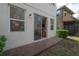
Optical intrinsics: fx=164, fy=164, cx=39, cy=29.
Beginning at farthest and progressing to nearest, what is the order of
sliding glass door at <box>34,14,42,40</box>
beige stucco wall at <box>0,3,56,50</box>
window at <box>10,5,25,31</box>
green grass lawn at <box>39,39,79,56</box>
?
1. sliding glass door at <box>34,14,42,40</box>
2. green grass lawn at <box>39,39,79,56</box>
3. window at <box>10,5,25,31</box>
4. beige stucco wall at <box>0,3,56,50</box>

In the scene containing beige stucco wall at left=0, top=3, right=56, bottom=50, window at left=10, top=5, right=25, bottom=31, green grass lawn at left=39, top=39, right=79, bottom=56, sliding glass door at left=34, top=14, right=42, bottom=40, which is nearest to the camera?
beige stucco wall at left=0, top=3, right=56, bottom=50

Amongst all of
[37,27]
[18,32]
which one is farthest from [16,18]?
[37,27]

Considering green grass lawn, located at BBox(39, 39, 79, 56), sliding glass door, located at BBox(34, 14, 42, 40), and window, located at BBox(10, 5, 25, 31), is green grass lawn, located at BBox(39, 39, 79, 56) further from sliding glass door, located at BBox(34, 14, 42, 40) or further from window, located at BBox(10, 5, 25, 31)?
window, located at BBox(10, 5, 25, 31)

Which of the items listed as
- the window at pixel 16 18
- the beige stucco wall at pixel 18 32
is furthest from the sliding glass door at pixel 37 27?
the window at pixel 16 18

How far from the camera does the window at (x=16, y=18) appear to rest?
8279mm

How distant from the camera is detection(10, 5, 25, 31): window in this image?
8279mm

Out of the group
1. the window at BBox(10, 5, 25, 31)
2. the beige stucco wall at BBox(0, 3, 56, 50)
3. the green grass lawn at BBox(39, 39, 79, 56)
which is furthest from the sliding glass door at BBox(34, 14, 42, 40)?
the window at BBox(10, 5, 25, 31)

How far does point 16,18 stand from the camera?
28.7 feet

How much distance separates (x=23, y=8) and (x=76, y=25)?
12666 millimetres

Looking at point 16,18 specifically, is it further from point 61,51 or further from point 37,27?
point 37,27

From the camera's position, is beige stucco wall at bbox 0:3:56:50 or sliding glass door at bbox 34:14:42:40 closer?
beige stucco wall at bbox 0:3:56:50

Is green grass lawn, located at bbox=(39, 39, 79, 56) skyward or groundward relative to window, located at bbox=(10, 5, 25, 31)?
groundward

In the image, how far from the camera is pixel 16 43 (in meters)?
8.67

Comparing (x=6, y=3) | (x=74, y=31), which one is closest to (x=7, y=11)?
(x=6, y=3)
